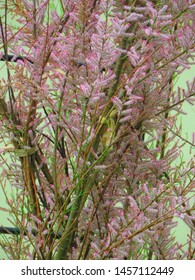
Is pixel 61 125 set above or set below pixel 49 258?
above

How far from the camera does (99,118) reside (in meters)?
1.04

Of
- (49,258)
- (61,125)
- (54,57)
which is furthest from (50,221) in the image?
(54,57)

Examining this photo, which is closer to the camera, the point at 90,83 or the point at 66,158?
the point at 90,83

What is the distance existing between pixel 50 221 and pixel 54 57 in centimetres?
31

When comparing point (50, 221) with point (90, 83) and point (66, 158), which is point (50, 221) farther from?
point (90, 83)

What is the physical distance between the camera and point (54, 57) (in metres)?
1.01

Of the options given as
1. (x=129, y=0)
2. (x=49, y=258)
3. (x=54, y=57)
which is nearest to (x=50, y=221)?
(x=49, y=258)

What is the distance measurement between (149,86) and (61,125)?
0.59ft

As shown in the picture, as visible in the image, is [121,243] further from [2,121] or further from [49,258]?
[2,121]

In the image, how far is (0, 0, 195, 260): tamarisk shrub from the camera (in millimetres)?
983

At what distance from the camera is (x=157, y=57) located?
3.42ft

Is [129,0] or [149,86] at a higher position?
[129,0]

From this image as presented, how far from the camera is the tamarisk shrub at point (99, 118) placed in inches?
38.7
